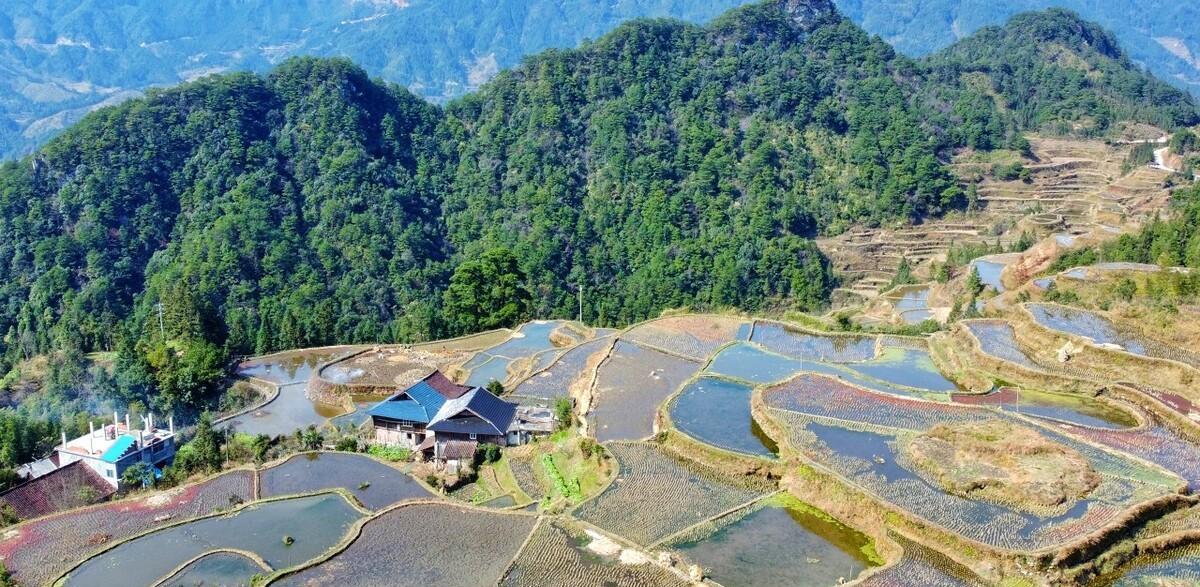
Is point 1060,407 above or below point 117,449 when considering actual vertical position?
above

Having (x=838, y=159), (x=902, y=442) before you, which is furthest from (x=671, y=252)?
(x=902, y=442)

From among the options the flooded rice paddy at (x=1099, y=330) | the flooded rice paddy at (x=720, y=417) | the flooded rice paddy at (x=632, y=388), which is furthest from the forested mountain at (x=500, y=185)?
the flooded rice paddy at (x=1099, y=330)

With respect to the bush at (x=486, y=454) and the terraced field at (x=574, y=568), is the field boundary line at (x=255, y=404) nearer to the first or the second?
the bush at (x=486, y=454)

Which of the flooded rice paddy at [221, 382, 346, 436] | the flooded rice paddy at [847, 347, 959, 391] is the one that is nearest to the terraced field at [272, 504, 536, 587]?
the flooded rice paddy at [221, 382, 346, 436]

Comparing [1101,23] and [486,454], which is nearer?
[486,454]

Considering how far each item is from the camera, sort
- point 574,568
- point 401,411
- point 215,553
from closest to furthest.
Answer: point 574,568, point 215,553, point 401,411

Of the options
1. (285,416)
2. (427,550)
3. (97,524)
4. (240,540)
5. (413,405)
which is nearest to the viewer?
(427,550)

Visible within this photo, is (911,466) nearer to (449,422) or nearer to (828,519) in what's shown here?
(828,519)

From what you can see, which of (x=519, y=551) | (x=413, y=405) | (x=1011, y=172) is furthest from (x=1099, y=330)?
(x=1011, y=172)
